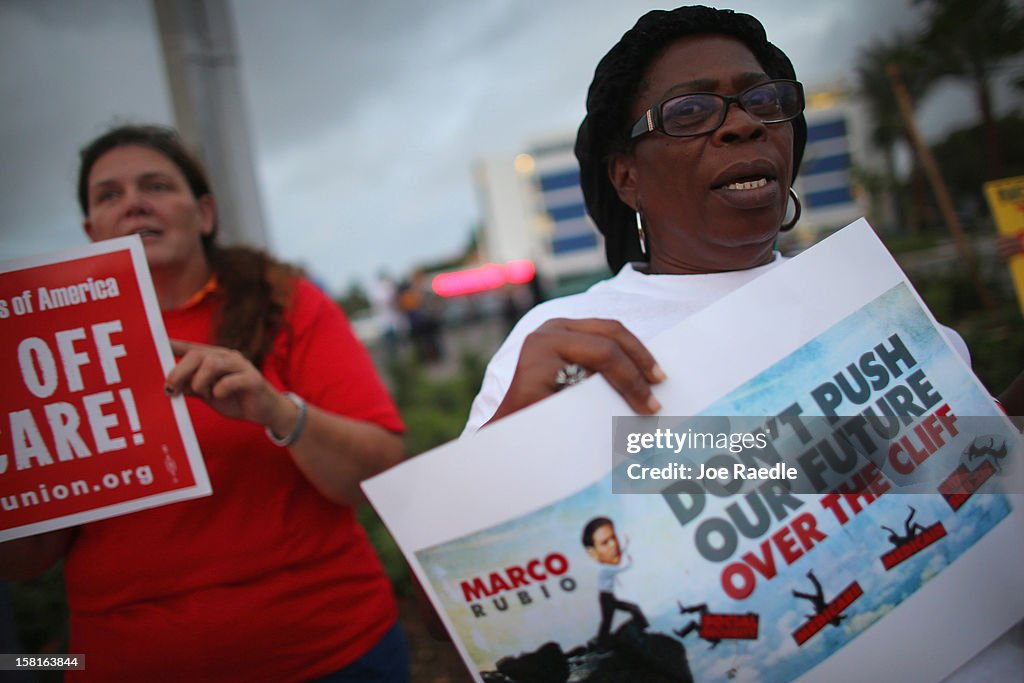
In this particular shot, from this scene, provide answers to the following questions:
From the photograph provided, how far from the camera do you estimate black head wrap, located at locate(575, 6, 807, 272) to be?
1.25 m

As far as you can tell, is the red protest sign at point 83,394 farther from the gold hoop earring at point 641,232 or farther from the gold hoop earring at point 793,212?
the gold hoop earring at point 793,212

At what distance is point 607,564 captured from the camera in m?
0.89

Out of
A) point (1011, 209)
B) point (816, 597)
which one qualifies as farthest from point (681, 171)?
point (1011, 209)

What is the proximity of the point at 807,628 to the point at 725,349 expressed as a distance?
15.8 inches

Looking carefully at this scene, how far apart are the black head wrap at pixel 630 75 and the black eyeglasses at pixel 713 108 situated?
127 millimetres

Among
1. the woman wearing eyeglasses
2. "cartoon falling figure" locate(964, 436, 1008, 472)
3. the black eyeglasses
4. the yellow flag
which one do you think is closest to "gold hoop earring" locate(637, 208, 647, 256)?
the woman wearing eyeglasses

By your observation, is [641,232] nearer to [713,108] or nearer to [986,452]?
[713,108]

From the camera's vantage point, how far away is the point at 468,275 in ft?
159

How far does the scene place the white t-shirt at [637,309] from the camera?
47.4 inches

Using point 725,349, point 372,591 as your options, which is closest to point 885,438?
point 725,349

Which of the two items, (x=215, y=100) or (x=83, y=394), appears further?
(x=215, y=100)

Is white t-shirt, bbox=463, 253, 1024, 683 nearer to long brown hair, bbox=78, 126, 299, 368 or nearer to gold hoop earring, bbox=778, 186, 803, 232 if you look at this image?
gold hoop earring, bbox=778, 186, 803, 232

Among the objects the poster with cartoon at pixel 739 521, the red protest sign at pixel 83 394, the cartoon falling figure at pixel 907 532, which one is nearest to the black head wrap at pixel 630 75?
the poster with cartoon at pixel 739 521

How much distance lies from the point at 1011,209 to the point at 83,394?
2782 mm
